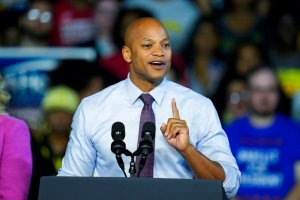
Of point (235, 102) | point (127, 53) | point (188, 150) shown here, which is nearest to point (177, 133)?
point (188, 150)

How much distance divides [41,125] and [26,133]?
127 inches

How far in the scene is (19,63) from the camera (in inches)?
Result: 316

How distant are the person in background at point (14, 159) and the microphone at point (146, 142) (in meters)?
0.61

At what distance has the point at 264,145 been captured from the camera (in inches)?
284

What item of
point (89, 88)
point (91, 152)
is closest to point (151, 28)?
point (91, 152)

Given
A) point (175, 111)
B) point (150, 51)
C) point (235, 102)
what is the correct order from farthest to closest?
1. point (235, 102)
2. point (150, 51)
3. point (175, 111)

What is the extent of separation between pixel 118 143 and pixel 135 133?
1.39 ft

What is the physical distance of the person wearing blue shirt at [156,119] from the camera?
13.8 ft

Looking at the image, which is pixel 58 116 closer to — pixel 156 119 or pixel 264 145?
pixel 264 145

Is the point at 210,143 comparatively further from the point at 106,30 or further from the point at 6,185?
the point at 106,30

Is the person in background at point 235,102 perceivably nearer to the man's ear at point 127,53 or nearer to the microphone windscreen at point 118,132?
the man's ear at point 127,53

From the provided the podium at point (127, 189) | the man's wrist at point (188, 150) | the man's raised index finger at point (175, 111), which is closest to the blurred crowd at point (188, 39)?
the man's raised index finger at point (175, 111)

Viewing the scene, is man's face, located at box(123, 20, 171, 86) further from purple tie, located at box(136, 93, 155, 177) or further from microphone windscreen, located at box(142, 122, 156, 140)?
microphone windscreen, located at box(142, 122, 156, 140)

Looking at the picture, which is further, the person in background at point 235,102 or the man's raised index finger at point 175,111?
the person in background at point 235,102
